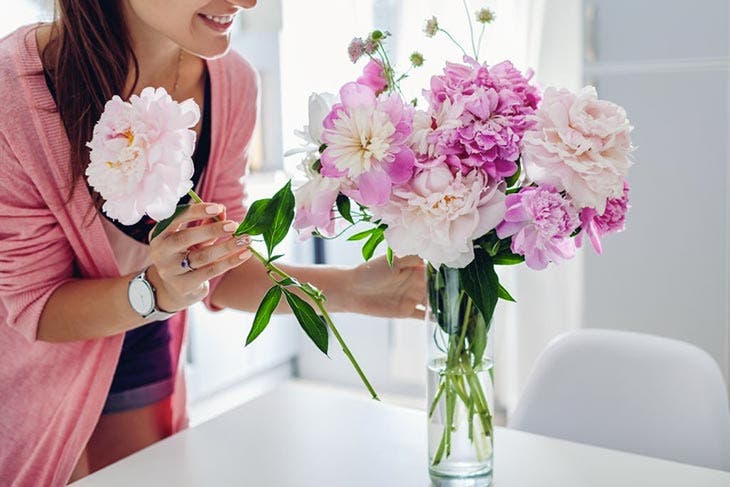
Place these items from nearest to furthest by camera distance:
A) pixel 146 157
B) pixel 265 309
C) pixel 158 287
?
pixel 146 157, pixel 265 309, pixel 158 287

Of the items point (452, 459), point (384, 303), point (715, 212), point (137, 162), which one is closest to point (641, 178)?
point (715, 212)

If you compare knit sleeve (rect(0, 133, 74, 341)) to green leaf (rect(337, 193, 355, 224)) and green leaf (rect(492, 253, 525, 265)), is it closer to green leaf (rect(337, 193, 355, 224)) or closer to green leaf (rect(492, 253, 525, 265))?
green leaf (rect(337, 193, 355, 224))

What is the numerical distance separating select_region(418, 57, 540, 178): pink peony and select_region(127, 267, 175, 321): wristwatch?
0.47m

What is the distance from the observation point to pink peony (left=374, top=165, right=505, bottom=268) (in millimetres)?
841

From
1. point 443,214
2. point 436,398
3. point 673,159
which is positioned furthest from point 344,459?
point 673,159

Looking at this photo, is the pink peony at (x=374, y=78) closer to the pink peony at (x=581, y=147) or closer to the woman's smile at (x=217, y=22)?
the pink peony at (x=581, y=147)

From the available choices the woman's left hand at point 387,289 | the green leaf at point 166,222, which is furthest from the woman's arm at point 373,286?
the green leaf at point 166,222

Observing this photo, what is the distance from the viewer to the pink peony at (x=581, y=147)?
83cm

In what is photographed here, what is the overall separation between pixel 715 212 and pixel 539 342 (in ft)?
2.14

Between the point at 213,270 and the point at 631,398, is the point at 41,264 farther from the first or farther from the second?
the point at 631,398

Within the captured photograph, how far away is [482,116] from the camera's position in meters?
0.85

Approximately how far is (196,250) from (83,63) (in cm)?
37

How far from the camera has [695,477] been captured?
3.55ft

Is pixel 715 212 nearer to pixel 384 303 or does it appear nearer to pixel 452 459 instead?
pixel 384 303
